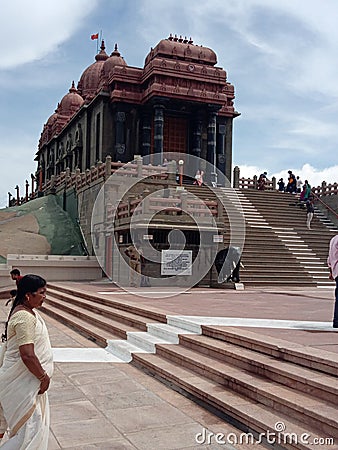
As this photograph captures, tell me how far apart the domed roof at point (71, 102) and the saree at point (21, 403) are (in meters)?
35.8

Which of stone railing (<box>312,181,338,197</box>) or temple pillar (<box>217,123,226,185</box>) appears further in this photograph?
temple pillar (<box>217,123,226,185</box>)

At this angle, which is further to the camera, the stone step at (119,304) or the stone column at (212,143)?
the stone column at (212,143)

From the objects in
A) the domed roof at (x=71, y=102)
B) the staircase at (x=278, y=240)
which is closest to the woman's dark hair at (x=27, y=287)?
the staircase at (x=278, y=240)

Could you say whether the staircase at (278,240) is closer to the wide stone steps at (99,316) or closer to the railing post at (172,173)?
the railing post at (172,173)

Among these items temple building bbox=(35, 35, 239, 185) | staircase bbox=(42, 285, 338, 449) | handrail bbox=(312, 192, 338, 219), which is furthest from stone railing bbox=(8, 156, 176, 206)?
staircase bbox=(42, 285, 338, 449)

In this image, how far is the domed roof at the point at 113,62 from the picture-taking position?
29.1 metres

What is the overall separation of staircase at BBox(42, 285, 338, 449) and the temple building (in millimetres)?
19234

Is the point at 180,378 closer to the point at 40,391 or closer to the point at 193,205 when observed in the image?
the point at 40,391

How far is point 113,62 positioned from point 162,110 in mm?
5545

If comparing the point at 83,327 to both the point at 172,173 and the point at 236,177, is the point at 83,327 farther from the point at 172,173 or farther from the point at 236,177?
the point at 236,177

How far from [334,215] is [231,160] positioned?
8.96 m

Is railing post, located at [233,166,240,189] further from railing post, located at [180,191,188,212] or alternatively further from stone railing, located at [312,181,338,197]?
railing post, located at [180,191,188,212]

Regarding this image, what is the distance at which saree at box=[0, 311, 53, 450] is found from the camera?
3.33 meters

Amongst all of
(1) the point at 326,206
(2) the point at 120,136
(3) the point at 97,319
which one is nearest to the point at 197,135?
(2) the point at 120,136
